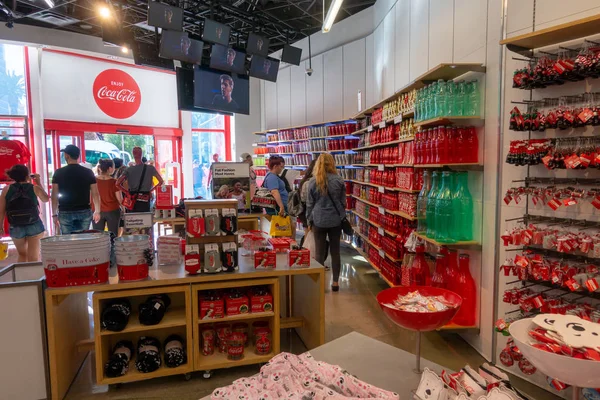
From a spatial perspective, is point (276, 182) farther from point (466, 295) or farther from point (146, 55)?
point (146, 55)

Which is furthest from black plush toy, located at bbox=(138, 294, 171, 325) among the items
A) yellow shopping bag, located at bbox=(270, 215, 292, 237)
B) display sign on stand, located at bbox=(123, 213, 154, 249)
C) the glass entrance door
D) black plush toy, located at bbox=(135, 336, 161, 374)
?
the glass entrance door

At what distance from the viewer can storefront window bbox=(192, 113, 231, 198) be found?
12984 millimetres

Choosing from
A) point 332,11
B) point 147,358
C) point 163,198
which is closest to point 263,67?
point 332,11

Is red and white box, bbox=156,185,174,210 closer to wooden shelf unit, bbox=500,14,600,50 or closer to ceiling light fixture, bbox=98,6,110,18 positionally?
wooden shelf unit, bbox=500,14,600,50

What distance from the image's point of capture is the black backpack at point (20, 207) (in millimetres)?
4645

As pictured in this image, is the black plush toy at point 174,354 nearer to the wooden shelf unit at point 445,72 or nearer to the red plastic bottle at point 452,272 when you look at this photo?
the red plastic bottle at point 452,272

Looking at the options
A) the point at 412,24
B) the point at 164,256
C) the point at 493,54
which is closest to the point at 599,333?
the point at 493,54

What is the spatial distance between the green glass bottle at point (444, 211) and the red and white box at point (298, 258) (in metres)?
1.23

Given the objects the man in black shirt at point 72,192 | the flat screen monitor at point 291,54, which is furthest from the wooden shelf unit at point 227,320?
the flat screen monitor at point 291,54

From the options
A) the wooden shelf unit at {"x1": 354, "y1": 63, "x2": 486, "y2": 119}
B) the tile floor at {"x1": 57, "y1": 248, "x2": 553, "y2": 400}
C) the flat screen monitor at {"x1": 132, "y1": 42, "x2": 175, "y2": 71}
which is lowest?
the tile floor at {"x1": 57, "y1": 248, "x2": 553, "y2": 400}

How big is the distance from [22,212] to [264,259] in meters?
3.49

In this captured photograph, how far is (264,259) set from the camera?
3.02 metres

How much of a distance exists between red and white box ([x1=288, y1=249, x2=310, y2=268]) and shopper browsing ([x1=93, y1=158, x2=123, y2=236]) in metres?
3.73

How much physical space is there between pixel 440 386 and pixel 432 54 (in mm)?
3779
